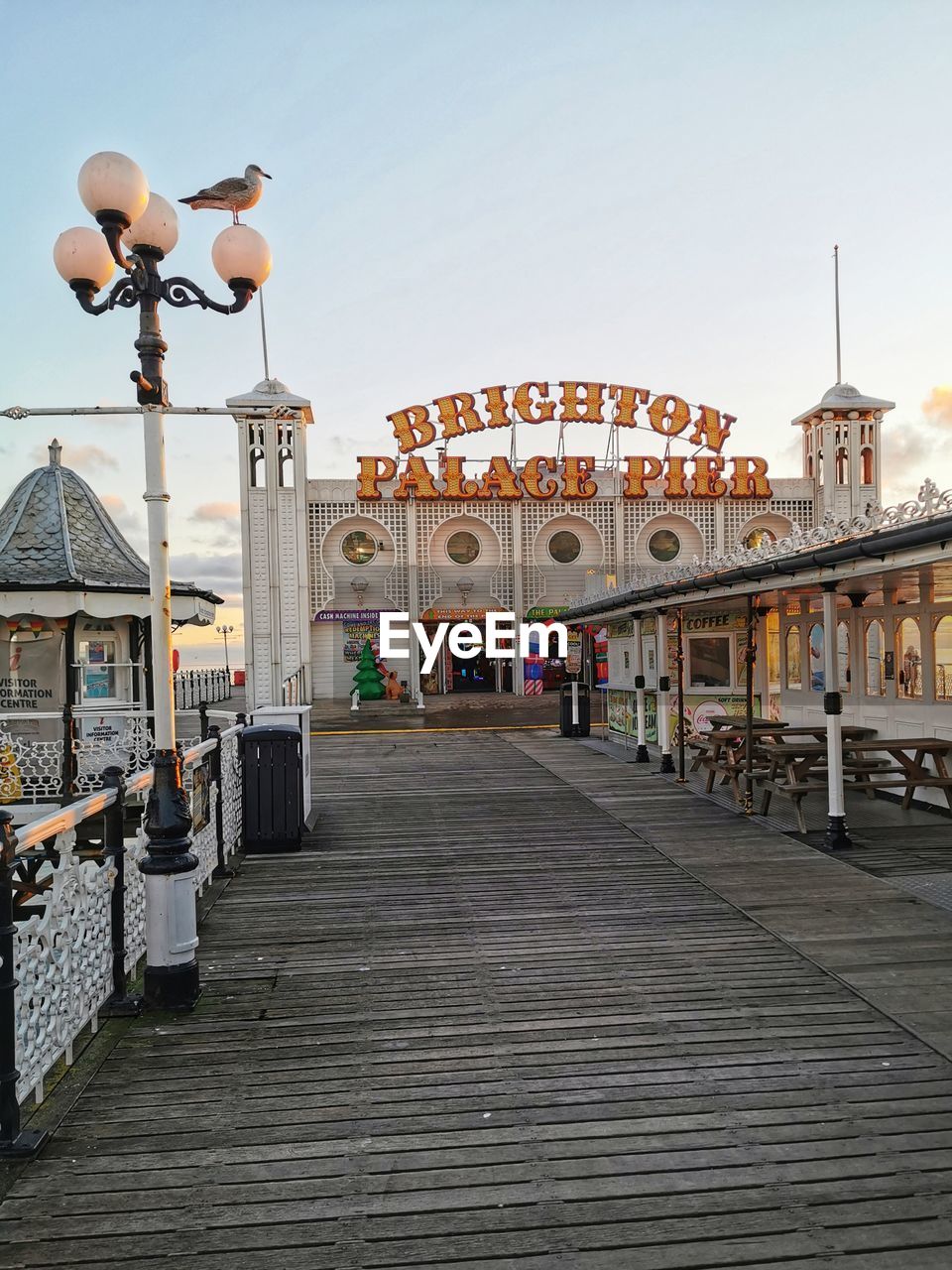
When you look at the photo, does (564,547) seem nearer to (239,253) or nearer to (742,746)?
(742,746)

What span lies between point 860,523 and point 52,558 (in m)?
11.2

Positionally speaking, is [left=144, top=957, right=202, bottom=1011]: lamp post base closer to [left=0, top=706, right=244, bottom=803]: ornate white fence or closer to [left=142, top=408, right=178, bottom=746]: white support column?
[left=142, top=408, right=178, bottom=746]: white support column

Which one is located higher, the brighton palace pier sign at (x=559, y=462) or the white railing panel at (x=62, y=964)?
the brighton palace pier sign at (x=559, y=462)

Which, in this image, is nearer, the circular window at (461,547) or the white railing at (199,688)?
the white railing at (199,688)

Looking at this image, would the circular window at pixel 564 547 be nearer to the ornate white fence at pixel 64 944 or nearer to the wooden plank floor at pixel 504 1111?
A: the wooden plank floor at pixel 504 1111

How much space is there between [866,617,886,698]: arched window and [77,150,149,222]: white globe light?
10545 mm

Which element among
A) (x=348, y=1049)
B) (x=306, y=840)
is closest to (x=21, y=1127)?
(x=348, y=1049)

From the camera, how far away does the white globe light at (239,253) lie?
5074mm

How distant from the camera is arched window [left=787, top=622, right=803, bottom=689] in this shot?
534 inches

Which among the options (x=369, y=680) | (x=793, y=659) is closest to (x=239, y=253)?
(x=793, y=659)

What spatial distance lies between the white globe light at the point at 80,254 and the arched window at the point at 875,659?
34.4 feet

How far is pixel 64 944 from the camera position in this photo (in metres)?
4.12

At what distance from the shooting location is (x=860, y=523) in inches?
300

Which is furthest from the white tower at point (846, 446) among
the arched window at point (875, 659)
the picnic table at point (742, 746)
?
the picnic table at point (742, 746)
